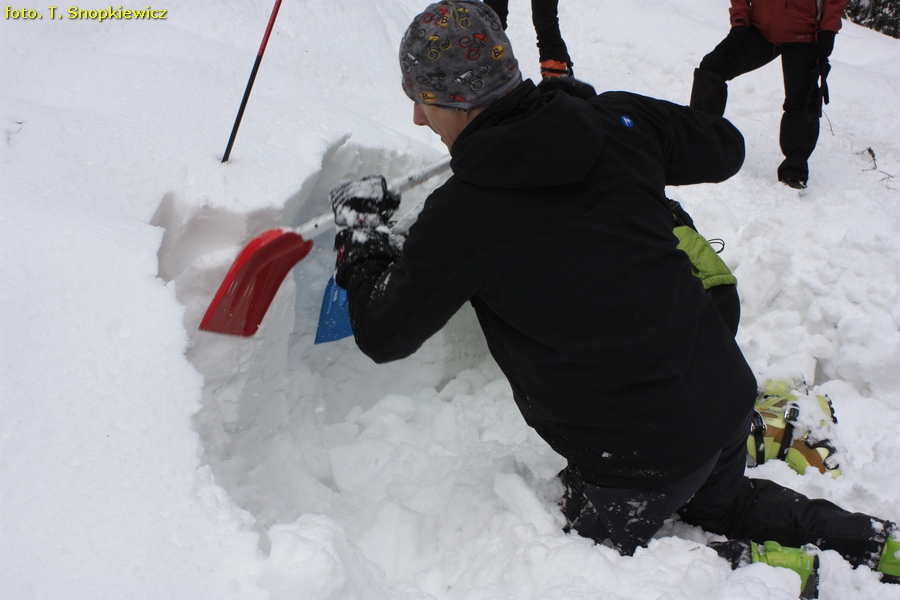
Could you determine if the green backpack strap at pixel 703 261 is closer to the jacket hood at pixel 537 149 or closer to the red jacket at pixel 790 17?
the jacket hood at pixel 537 149

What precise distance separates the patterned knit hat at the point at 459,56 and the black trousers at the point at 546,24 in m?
3.13

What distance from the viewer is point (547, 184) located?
1.26 meters

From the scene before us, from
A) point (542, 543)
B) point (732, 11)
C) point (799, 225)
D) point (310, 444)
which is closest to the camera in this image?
point (542, 543)

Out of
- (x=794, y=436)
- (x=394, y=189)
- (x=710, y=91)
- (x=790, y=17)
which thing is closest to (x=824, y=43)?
(x=790, y=17)

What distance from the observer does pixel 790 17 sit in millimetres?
3475

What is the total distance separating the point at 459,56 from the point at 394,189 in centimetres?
65

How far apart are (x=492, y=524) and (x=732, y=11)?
3.34 m

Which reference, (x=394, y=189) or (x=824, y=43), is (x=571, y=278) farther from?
(x=824, y=43)

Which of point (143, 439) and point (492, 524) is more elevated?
point (143, 439)

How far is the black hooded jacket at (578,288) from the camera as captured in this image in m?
1.29

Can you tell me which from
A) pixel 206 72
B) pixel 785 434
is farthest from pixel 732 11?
pixel 206 72

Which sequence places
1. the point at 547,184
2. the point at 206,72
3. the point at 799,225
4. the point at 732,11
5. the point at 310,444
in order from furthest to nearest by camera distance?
the point at 732,11 → the point at 799,225 → the point at 206,72 → the point at 310,444 → the point at 547,184

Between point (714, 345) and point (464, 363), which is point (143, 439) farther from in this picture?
point (464, 363)

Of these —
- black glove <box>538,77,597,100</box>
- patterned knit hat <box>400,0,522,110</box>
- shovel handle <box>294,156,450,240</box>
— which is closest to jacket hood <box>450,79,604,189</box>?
patterned knit hat <box>400,0,522,110</box>
